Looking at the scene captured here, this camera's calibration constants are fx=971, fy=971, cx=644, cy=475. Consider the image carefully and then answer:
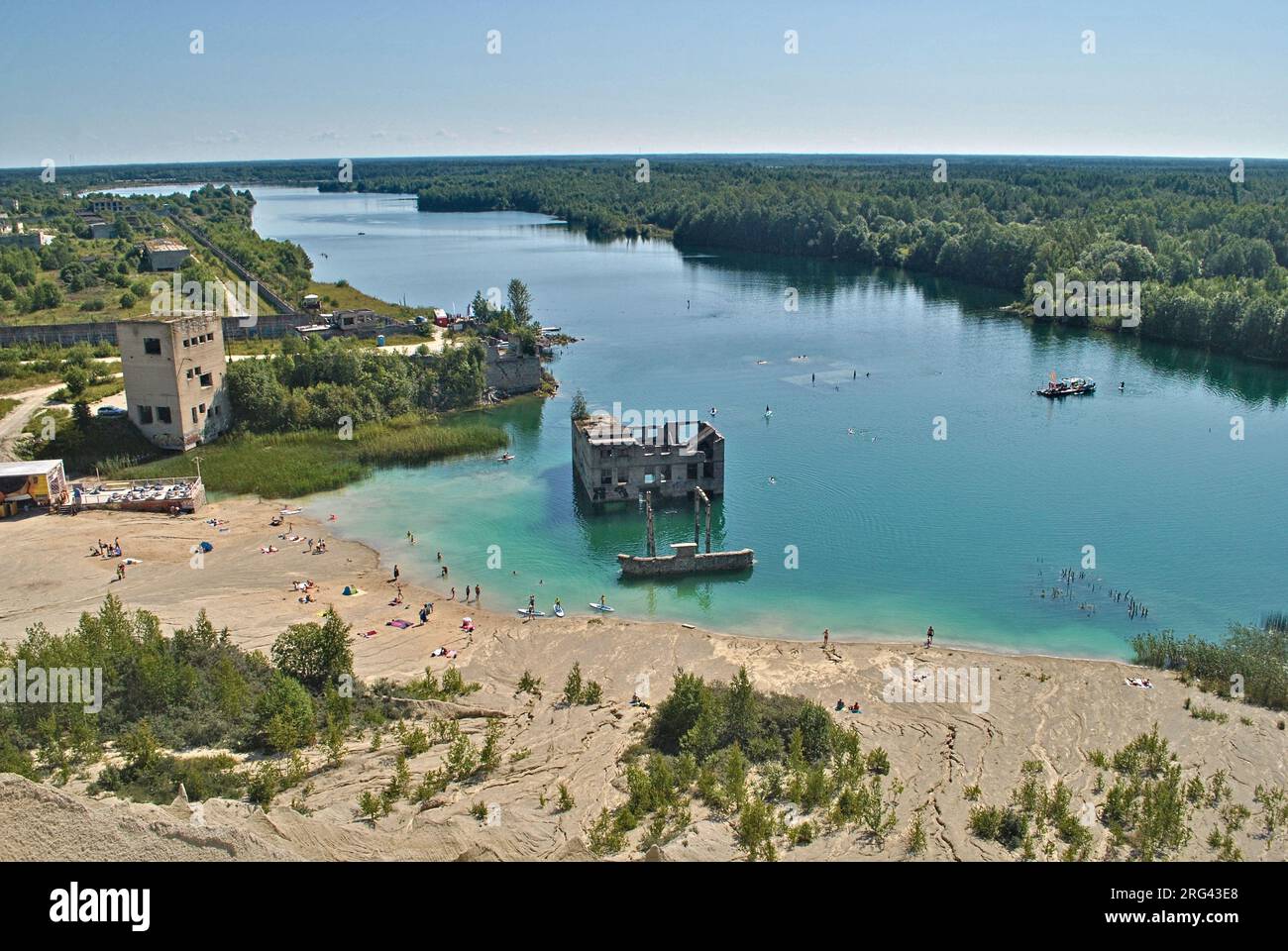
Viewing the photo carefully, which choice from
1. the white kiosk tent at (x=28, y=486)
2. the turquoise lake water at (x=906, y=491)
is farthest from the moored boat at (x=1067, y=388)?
the white kiosk tent at (x=28, y=486)

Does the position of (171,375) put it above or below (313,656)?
above

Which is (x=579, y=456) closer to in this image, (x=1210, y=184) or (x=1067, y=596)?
(x=1067, y=596)

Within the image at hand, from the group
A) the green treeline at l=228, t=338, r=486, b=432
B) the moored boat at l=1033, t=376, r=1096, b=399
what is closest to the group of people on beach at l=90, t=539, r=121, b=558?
the green treeline at l=228, t=338, r=486, b=432

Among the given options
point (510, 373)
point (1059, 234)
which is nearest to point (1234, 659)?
point (510, 373)

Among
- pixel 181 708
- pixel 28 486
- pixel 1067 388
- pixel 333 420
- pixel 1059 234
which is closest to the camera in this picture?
pixel 181 708

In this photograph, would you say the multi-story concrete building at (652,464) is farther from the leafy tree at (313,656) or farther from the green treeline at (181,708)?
the leafy tree at (313,656)

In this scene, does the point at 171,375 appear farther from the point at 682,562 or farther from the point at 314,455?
the point at 682,562
